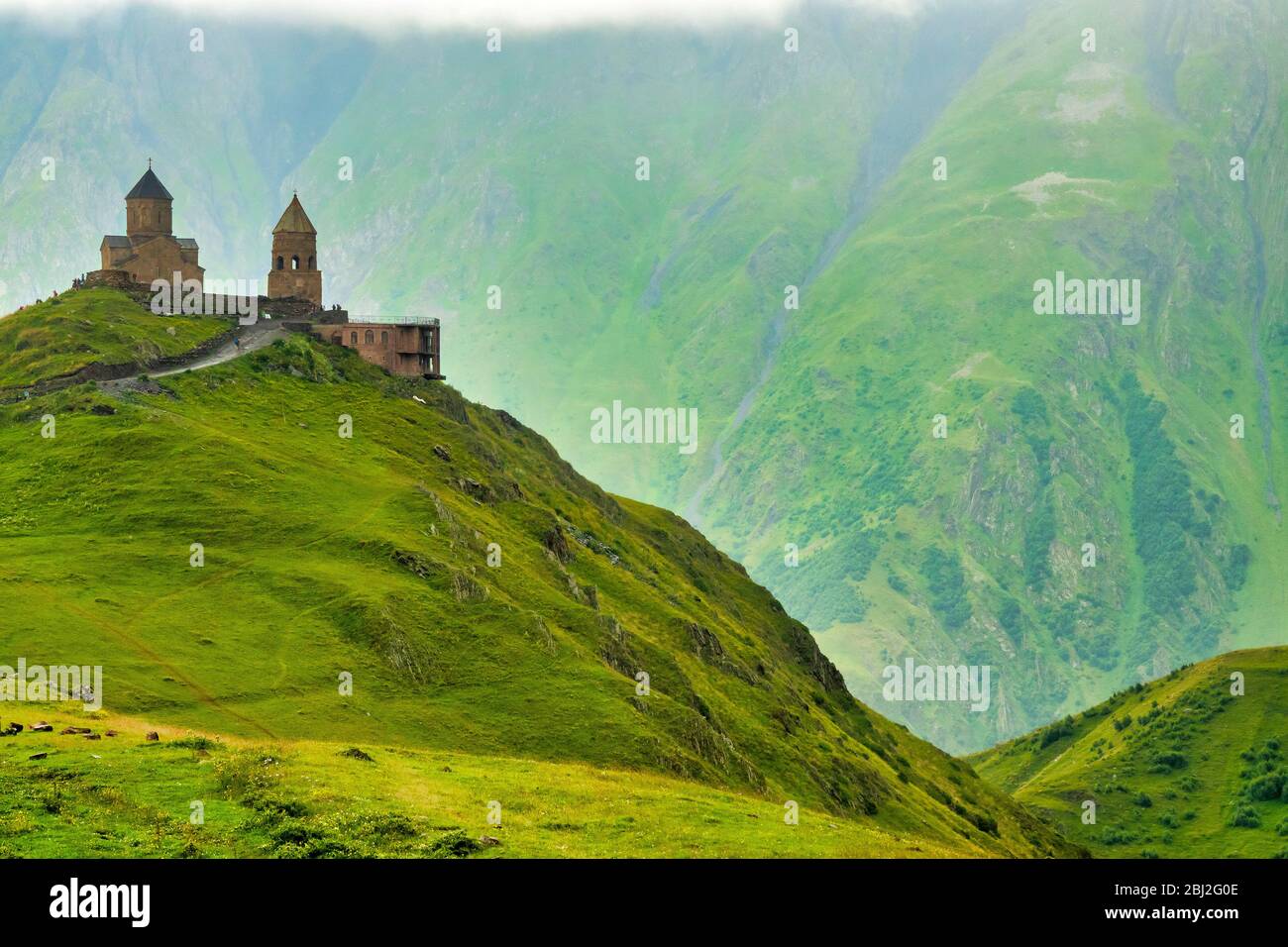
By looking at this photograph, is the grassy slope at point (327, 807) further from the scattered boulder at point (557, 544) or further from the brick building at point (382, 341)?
the brick building at point (382, 341)

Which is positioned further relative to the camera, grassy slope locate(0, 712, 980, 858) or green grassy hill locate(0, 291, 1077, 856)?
green grassy hill locate(0, 291, 1077, 856)

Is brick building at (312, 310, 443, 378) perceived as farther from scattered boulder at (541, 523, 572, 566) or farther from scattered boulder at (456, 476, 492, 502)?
scattered boulder at (541, 523, 572, 566)

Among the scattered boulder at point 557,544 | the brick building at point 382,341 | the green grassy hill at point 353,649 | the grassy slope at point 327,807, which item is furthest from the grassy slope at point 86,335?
the grassy slope at point 327,807

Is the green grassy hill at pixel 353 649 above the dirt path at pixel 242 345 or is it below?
below

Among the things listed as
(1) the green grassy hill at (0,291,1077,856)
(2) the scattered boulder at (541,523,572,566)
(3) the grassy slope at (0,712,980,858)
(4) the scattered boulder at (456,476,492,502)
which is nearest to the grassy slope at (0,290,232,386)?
(1) the green grassy hill at (0,291,1077,856)

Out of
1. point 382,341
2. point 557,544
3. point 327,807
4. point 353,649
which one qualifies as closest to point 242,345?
point 382,341

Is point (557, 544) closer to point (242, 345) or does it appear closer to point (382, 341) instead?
point (382, 341)
